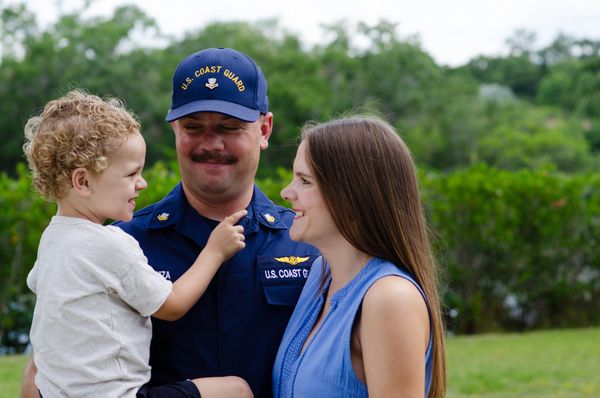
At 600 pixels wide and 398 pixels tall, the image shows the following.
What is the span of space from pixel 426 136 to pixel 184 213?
34.0m

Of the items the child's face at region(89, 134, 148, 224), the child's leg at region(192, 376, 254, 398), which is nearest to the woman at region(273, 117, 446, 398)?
the child's leg at region(192, 376, 254, 398)

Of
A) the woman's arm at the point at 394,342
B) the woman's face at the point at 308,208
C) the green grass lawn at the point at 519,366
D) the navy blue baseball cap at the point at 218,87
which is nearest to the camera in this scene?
the woman's arm at the point at 394,342

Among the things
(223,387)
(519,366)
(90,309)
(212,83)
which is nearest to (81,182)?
(90,309)

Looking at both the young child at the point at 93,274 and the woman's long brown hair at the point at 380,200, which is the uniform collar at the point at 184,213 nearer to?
the young child at the point at 93,274

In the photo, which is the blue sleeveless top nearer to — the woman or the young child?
the woman

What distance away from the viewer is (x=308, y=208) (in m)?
2.69

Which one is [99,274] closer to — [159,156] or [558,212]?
[558,212]

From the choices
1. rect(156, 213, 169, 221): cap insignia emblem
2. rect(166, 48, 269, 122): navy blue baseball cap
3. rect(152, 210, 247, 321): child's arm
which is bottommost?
rect(152, 210, 247, 321): child's arm

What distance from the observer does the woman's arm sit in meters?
2.33

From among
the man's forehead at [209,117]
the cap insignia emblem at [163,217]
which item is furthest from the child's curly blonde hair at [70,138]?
the cap insignia emblem at [163,217]

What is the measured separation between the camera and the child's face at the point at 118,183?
2.78 metres

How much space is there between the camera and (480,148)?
1486 inches

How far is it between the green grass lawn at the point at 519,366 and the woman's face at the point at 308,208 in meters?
5.44

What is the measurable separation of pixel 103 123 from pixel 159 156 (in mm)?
30449
